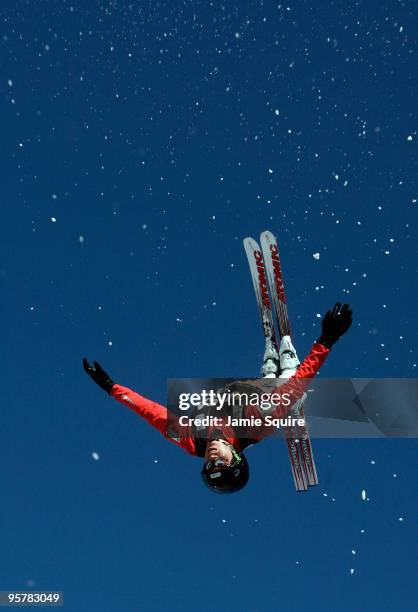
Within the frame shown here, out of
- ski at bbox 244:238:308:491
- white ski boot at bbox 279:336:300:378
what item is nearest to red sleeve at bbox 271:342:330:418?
white ski boot at bbox 279:336:300:378

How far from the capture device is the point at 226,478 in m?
7.49

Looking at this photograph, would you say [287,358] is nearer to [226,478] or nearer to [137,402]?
[137,402]

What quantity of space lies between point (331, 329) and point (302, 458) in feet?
13.1

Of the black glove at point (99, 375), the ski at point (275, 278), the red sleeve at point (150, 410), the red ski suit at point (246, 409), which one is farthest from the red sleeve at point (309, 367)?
the ski at point (275, 278)

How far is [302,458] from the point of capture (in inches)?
416

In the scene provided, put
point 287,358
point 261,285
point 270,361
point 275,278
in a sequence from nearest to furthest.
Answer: point 287,358
point 270,361
point 275,278
point 261,285

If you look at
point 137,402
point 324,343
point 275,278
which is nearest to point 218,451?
point 137,402

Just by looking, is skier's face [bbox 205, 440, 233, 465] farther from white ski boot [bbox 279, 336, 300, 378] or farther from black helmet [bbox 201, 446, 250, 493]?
white ski boot [bbox 279, 336, 300, 378]

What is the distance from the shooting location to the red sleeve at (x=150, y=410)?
318 inches

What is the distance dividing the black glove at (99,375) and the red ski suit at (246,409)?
0.41ft

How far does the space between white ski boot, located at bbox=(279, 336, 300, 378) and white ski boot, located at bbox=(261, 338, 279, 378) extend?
15 cm

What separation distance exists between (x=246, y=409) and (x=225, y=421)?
332 millimetres

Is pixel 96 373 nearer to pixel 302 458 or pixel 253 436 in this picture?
pixel 253 436

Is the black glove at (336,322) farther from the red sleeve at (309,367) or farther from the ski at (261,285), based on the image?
the ski at (261,285)
